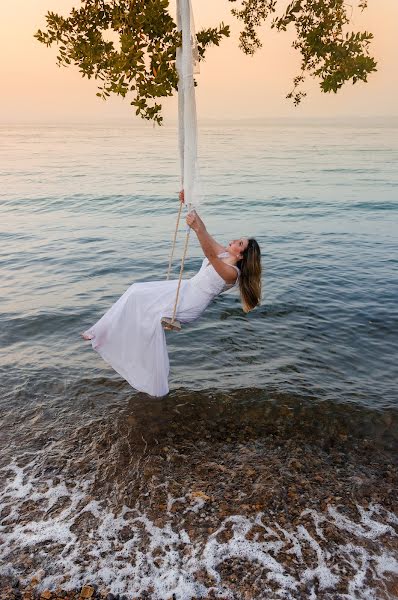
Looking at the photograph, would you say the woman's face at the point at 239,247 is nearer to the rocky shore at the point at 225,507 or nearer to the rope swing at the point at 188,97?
the rope swing at the point at 188,97

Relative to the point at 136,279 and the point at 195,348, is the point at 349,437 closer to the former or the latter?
the point at 195,348

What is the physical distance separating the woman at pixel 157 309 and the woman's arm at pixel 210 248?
0.01 metres

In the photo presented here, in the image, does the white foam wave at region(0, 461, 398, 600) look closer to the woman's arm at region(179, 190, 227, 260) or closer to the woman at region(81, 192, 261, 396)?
the woman at region(81, 192, 261, 396)

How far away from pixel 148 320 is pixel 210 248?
1.33 meters

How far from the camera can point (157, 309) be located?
21.8ft

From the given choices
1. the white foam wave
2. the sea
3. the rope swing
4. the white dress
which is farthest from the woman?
the white foam wave

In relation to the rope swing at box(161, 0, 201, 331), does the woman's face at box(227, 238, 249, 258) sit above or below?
below

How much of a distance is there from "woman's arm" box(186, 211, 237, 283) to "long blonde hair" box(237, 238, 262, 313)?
148 millimetres

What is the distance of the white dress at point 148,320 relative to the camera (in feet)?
21.6

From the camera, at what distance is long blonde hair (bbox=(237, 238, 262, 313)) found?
647 centimetres

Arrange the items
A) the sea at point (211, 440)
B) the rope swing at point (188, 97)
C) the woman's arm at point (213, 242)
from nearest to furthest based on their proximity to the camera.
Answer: the sea at point (211, 440) < the rope swing at point (188, 97) < the woman's arm at point (213, 242)

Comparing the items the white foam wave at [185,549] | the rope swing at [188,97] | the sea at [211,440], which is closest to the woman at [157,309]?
the sea at [211,440]

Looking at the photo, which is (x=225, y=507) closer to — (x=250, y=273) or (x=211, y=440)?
(x=211, y=440)

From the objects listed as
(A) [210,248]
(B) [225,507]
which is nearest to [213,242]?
(A) [210,248]
